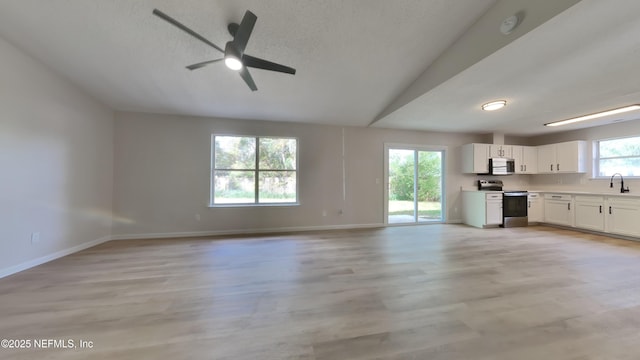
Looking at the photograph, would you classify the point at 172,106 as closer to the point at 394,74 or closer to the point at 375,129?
the point at 394,74

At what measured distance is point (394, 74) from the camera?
3.48 m

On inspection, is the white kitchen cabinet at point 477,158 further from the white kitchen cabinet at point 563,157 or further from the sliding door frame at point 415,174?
the white kitchen cabinet at point 563,157

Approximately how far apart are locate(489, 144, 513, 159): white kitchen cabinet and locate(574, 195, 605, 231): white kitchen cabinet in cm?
159

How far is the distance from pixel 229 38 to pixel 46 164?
10.1 ft

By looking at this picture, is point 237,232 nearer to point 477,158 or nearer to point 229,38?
point 229,38

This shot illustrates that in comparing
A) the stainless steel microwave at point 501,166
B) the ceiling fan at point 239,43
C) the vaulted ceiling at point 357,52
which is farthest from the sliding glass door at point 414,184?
the ceiling fan at point 239,43

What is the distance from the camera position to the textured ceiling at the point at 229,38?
2.38 meters

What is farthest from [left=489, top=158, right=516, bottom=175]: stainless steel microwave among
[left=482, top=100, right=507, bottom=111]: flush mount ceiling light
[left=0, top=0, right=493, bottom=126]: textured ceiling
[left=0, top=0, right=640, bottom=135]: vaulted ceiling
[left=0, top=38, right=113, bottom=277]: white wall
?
[left=0, top=38, right=113, bottom=277]: white wall

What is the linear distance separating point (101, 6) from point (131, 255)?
317 cm

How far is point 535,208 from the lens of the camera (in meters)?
5.80

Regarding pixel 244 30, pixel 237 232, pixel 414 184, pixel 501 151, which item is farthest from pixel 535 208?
pixel 244 30

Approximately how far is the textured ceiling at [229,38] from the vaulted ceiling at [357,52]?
0.01 meters

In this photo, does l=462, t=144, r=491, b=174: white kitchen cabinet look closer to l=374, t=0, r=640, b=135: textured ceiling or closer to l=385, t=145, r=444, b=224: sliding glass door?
l=385, t=145, r=444, b=224: sliding glass door

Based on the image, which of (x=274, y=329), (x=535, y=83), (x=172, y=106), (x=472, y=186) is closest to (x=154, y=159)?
(x=172, y=106)
